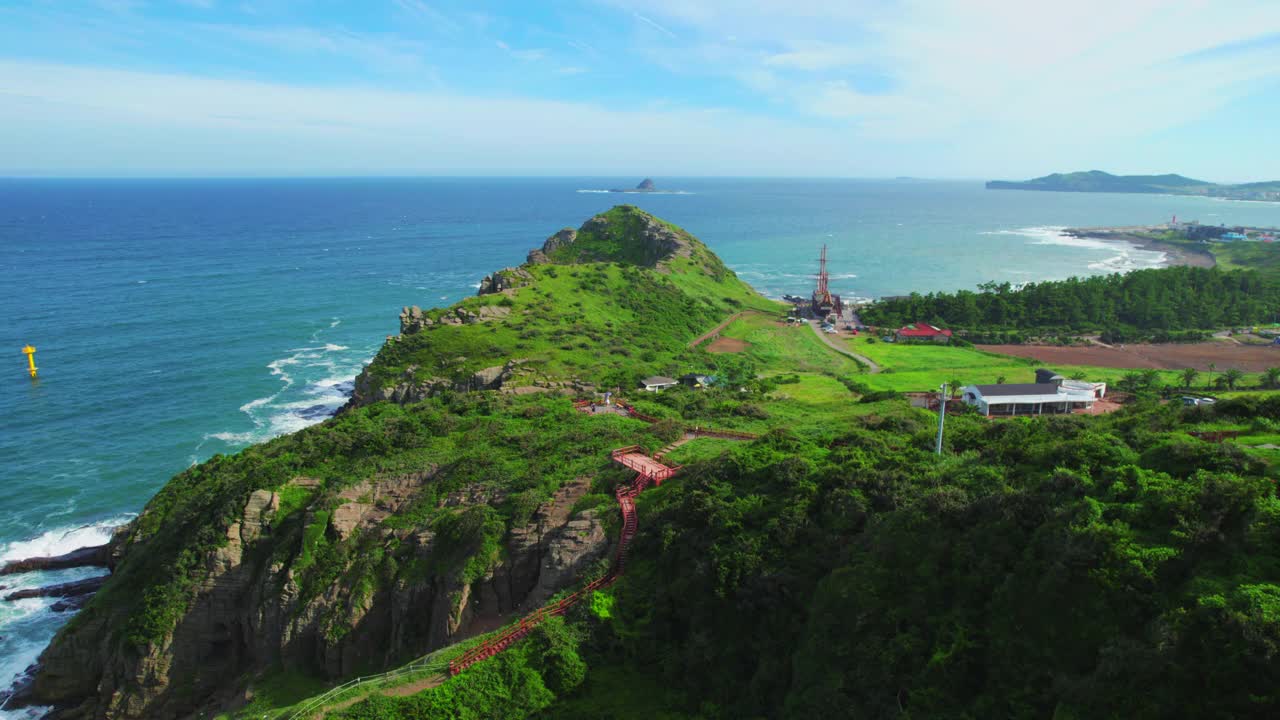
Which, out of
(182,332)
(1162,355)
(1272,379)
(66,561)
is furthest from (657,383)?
(182,332)

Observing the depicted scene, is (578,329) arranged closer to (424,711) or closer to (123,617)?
(123,617)

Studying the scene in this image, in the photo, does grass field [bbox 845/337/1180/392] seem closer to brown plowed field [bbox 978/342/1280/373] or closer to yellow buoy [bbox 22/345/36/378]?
brown plowed field [bbox 978/342/1280/373]

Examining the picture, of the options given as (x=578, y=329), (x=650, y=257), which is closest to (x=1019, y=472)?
(x=578, y=329)

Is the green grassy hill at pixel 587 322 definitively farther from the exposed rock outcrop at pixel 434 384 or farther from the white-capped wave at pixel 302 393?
the white-capped wave at pixel 302 393

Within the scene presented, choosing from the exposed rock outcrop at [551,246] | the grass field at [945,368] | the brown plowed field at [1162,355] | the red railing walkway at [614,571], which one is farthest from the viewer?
the exposed rock outcrop at [551,246]

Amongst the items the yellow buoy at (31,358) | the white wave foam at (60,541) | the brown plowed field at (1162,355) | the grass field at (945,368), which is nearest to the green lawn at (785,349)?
the grass field at (945,368)

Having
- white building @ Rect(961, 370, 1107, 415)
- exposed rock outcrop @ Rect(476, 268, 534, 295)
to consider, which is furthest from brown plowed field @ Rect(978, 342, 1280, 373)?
exposed rock outcrop @ Rect(476, 268, 534, 295)
